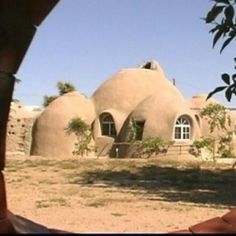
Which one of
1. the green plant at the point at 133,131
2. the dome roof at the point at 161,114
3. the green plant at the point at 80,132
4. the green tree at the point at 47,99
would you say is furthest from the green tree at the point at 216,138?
the green tree at the point at 47,99

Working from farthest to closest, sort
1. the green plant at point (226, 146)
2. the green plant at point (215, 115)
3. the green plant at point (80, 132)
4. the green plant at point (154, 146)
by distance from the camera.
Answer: the green plant at point (80, 132)
the green plant at point (215, 115)
the green plant at point (226, 146)
the green plant at point (154, 146)

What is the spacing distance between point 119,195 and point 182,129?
19946 millimetres

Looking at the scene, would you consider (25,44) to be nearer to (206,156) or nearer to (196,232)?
(196,232)

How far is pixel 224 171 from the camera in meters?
19.5

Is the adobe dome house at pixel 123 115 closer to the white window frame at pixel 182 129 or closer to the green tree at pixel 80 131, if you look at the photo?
the white window frame at pixel 182 129

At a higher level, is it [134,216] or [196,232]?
[196,232]

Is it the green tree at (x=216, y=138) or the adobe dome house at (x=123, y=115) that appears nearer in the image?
the green tree at (x=216, y=138)

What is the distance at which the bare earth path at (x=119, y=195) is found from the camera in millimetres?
9133

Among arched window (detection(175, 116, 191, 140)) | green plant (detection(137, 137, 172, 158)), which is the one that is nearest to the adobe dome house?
arched window (detection(175, 116, 191, 140))

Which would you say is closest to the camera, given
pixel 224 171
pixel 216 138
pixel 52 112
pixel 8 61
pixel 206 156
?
pixel 8 61

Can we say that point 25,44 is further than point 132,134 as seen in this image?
No

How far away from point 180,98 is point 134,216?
26.1 meters

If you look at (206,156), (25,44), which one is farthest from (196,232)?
(206,156)

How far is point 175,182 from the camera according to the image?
52.2 ft
